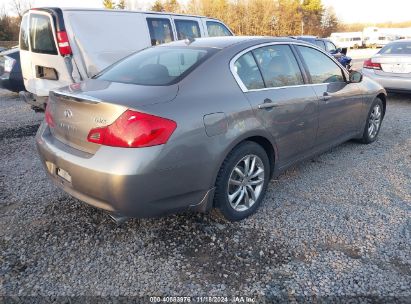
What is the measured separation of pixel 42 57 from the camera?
223 inches

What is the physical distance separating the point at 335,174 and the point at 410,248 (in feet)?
4.94

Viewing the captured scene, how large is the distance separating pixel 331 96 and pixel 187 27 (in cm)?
Result: 460

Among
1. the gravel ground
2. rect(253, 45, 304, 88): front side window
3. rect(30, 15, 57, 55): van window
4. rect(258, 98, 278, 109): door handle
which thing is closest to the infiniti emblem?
the gravel ground

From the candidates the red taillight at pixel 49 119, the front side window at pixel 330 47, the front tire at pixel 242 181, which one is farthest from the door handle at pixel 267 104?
the front side window at pixel 330 47

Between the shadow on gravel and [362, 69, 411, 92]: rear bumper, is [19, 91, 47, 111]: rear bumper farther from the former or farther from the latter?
[362, 69, 411, 92]: rear bumper

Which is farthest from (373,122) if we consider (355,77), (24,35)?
(24,35)

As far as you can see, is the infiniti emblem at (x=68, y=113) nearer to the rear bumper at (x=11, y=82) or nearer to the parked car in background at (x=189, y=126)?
the parked car in background at (x=189, y=126)

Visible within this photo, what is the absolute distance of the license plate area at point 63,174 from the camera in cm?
263

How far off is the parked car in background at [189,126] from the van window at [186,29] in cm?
409

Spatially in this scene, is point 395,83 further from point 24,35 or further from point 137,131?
point 24,35

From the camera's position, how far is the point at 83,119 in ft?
8.30

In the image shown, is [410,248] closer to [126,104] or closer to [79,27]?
[126,104]

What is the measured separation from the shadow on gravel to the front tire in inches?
168

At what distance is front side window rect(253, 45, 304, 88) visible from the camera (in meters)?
3.26
